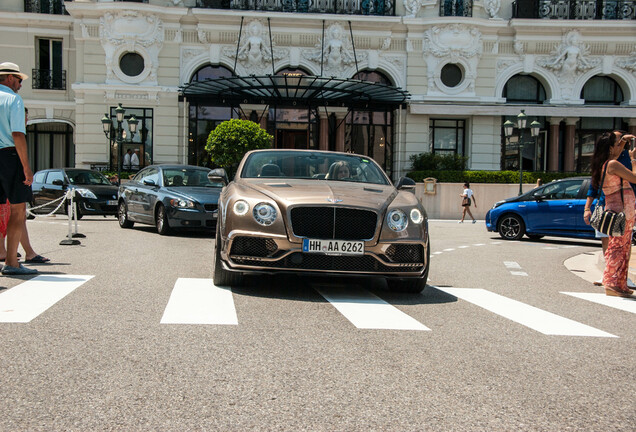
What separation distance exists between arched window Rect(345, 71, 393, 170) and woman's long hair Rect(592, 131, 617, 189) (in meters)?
26.7

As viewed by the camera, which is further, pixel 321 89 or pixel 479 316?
pixel 321 89

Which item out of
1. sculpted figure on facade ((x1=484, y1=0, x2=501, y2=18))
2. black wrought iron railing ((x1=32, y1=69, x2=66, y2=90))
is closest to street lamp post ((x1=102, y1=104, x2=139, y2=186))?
black wrought iron railing ((x1=32, y1=69, x2=66, y2=90))

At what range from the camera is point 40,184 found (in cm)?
2256

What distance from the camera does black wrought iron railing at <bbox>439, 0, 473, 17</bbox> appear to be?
33.8m

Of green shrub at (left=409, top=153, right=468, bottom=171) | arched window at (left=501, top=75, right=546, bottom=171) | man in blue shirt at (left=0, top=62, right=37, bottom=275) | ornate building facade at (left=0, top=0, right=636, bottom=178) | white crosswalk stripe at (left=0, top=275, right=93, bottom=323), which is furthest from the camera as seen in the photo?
arched window at (left=501, top=75, right=546, bottom=171)

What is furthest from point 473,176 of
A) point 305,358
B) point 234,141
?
point 305,358

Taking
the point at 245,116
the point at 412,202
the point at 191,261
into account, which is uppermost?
the point at 245,116

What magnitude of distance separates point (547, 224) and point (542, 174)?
16.6m

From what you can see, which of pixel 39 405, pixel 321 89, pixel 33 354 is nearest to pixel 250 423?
pixel 39 405

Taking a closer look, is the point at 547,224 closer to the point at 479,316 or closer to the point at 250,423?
the point at 479,316

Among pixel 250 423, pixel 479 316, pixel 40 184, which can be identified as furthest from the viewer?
pixel 40 184

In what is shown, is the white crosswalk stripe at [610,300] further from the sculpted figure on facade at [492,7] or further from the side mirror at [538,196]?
the sculpted figure on facade at [492,7]

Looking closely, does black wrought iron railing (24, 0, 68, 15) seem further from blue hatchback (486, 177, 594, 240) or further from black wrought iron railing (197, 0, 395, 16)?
blue hatchback (486, 177, 594, 240)

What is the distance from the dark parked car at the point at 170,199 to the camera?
47.3ft
